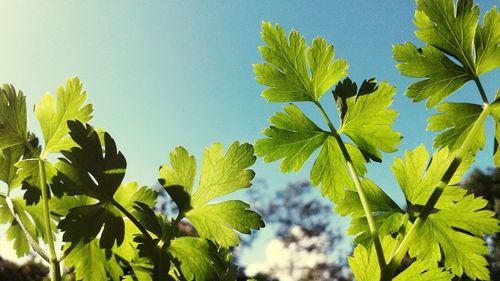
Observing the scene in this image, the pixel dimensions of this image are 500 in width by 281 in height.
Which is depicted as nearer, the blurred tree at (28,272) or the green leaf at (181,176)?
the green leaf at (181,176)

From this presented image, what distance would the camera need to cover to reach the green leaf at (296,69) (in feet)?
4.39

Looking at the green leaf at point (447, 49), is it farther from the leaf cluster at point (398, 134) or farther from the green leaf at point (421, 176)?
the green leaf at point (421, 176)

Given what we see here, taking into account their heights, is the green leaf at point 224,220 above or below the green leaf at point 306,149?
below

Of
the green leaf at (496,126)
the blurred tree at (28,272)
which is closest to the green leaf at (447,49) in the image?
the green leaf at (496,126)

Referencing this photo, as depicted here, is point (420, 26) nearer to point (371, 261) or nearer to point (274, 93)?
point (274, 93)

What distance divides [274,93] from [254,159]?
1.41 ft

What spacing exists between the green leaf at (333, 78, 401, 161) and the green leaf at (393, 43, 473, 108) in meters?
0.07

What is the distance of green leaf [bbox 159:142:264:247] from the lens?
1021mm

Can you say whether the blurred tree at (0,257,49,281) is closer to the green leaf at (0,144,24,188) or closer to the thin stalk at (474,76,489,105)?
the green leaf at (0,144,24,188)

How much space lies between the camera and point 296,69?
1.37 meters

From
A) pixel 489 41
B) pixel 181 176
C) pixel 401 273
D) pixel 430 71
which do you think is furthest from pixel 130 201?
pixel 489 41

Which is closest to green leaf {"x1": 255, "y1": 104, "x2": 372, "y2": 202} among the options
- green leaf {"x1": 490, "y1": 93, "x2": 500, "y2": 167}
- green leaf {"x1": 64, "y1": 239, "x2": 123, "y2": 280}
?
green leaf {"x1": 490, "y1": 93, "x2": 500, "y2": 167}

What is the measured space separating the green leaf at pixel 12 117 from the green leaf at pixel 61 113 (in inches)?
4.4

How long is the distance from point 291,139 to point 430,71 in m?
0.45
